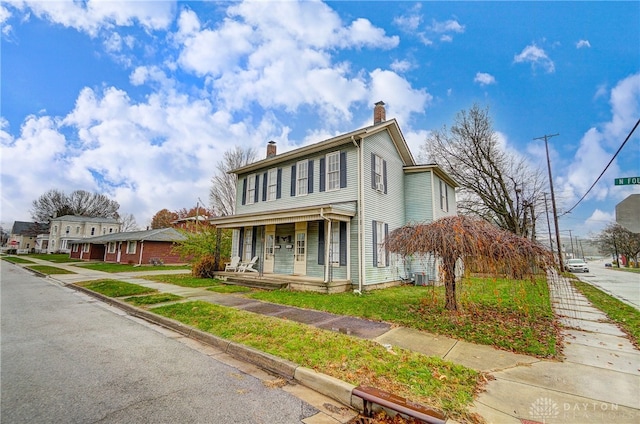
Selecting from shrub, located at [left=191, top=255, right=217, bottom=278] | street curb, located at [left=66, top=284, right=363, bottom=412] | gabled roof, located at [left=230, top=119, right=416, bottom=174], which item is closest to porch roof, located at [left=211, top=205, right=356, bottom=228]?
gabled roof, located at [left=230, top=119, right=416, bottom=174]

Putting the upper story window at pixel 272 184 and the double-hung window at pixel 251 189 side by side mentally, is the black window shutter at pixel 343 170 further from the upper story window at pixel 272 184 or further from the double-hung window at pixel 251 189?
the double-hung window at pixel 251 189

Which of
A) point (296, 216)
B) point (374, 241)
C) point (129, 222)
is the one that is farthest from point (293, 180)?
point (129, 222)

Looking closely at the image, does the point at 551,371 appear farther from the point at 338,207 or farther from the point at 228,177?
the point at 228,177

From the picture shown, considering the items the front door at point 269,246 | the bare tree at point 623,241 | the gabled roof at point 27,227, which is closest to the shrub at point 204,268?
the front door at point 269,246

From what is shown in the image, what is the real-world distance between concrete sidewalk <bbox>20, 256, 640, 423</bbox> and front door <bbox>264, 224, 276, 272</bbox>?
7.11 metres

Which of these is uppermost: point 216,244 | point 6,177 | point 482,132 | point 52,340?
point 482,132

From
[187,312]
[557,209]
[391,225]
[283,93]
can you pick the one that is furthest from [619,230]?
[187,312]

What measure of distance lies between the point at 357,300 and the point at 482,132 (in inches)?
753

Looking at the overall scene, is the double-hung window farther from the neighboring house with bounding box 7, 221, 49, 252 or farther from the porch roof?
the neighboring house with bounding box 7, 221, 49, 252

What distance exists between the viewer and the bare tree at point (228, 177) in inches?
1109

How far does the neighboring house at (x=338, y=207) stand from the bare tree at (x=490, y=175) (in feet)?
27.2

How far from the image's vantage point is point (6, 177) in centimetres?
1243

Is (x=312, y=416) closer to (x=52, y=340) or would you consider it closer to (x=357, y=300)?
(x=52, y=340)

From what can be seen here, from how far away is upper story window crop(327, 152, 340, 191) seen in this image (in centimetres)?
1212
